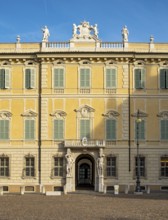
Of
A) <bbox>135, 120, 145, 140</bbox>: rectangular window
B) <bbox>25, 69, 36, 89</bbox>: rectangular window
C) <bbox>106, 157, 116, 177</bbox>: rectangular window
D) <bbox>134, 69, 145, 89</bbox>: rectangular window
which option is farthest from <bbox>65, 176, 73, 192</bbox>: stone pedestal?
<bbox>134, 69, 145, 89</bbox>: rectangular window

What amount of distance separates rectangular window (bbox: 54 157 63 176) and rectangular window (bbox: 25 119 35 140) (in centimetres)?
295

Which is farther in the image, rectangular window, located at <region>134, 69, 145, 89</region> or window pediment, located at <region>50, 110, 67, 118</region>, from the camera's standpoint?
rectangular window, located at <region>134, 69, 145, 89</region>

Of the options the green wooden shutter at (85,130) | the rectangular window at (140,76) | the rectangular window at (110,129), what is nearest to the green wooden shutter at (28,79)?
the green wooden shutter at (85,130)

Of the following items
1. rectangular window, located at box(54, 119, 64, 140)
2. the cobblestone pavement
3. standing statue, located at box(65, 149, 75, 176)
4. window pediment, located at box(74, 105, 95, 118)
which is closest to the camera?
the cobblestone pavement

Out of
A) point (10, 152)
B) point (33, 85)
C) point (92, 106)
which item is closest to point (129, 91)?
point (92, 106)

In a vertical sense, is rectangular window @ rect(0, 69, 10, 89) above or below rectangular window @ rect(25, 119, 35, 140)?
above

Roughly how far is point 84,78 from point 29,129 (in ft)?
22.4

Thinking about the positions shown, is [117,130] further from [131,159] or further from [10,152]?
[10,152]

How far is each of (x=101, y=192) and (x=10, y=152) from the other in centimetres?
909

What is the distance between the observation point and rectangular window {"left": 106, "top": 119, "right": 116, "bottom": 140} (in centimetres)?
5050

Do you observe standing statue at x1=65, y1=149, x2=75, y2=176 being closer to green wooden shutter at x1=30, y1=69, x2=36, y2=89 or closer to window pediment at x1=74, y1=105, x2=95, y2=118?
window pediment at x1=74, y1=105, x2=95, y2=118

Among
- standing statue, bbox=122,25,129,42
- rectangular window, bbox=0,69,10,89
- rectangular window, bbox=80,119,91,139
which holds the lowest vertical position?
rectangular window, bbox=80,119,91,139

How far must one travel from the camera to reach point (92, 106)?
167 ft

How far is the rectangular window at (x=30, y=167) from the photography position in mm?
50584
